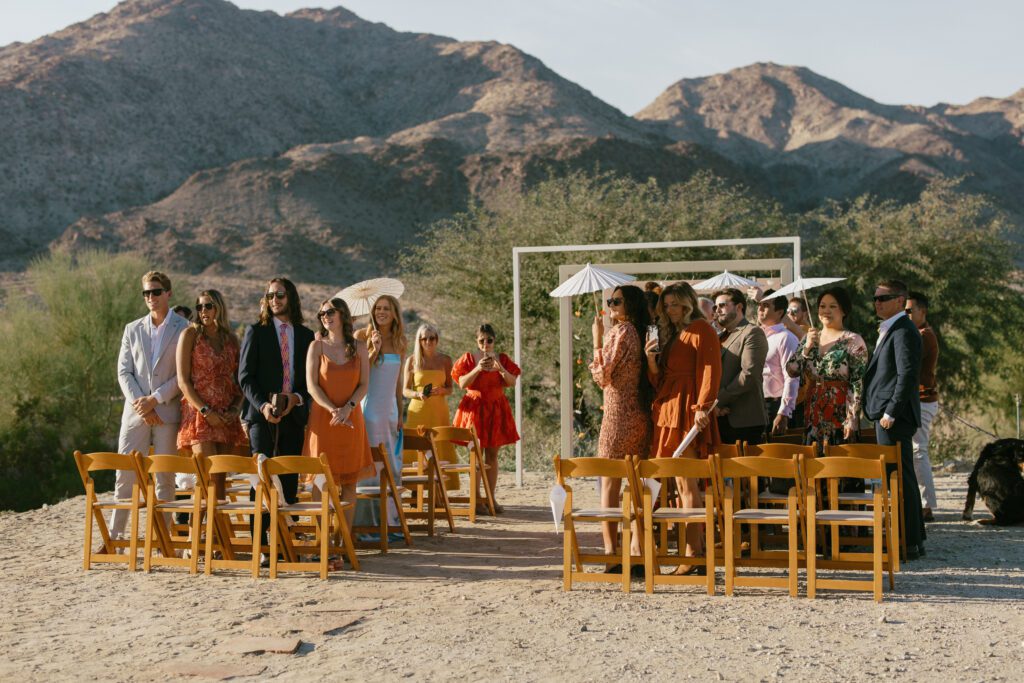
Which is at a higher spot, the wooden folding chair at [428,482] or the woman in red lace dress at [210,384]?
the woman in red lace dress at [210,384]

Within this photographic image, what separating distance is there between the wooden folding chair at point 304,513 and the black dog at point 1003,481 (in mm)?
4511

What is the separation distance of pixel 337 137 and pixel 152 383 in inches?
2748

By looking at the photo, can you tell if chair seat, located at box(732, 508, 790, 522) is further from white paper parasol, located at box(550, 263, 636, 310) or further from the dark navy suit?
white paper parasol, located at box(550, 263, 636, 310)

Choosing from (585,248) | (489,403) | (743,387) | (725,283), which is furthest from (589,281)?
(743,387)

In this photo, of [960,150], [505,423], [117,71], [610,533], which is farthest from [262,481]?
[960,150]

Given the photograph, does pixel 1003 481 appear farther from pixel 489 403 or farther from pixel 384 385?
pixel 384 385

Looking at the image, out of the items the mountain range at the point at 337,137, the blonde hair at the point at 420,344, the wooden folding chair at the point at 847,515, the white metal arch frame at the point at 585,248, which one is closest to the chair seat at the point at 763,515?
the wooden folding chair at the point at 847,515

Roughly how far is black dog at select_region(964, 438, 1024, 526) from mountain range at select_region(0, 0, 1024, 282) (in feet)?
119

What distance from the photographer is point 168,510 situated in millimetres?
6965

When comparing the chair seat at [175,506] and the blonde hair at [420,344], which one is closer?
the chair seat at [175,506]

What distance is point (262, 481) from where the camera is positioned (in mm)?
6625

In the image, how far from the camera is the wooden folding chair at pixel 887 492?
6.33m

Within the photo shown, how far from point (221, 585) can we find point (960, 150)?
2855 inches

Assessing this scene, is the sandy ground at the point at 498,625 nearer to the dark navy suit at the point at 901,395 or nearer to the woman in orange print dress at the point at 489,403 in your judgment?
the dark navy suit at the point at 901,395
